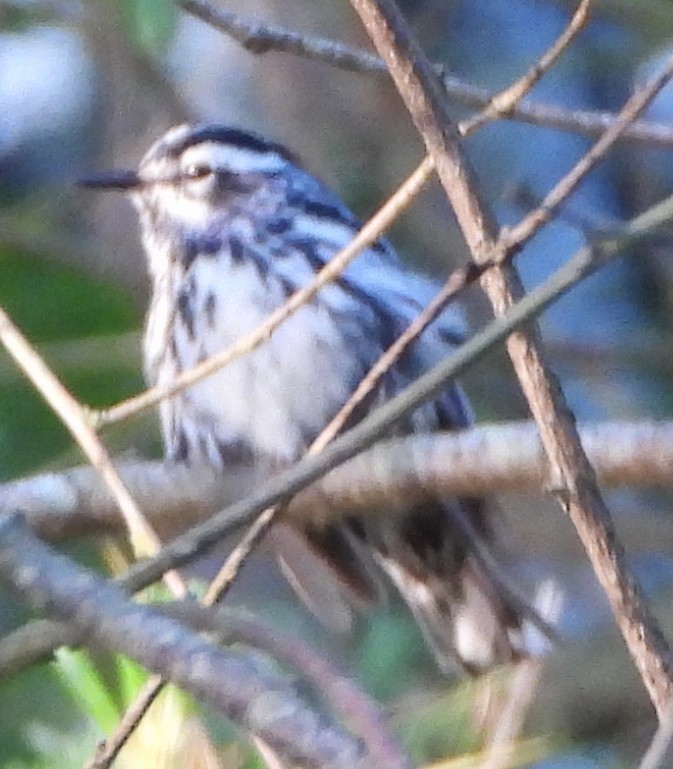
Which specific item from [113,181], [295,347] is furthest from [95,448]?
[113,181]

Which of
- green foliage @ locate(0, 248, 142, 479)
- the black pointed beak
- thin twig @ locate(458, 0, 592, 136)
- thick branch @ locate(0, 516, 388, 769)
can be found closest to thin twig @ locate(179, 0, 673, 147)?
thin twig @ locate(458, 0, 592, 136)

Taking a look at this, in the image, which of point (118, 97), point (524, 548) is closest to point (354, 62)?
point (524, 548)

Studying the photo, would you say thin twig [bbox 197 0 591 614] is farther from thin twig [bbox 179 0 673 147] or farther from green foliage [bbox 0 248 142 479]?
green foliage [bbox 0 248 142 479]

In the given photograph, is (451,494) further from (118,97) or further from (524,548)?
(118,97)

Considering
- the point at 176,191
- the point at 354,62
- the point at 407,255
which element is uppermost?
the point at 407,255

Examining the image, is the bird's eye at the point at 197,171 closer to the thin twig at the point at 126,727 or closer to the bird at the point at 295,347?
the bird at the point at 295,347

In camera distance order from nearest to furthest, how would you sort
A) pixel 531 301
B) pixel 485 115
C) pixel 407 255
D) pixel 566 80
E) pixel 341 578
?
pixel 531 301 → pixel 485 115 → pixel 341 578 → pixel 407 255 → pixel 566 80

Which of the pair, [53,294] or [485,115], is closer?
[485,115]
